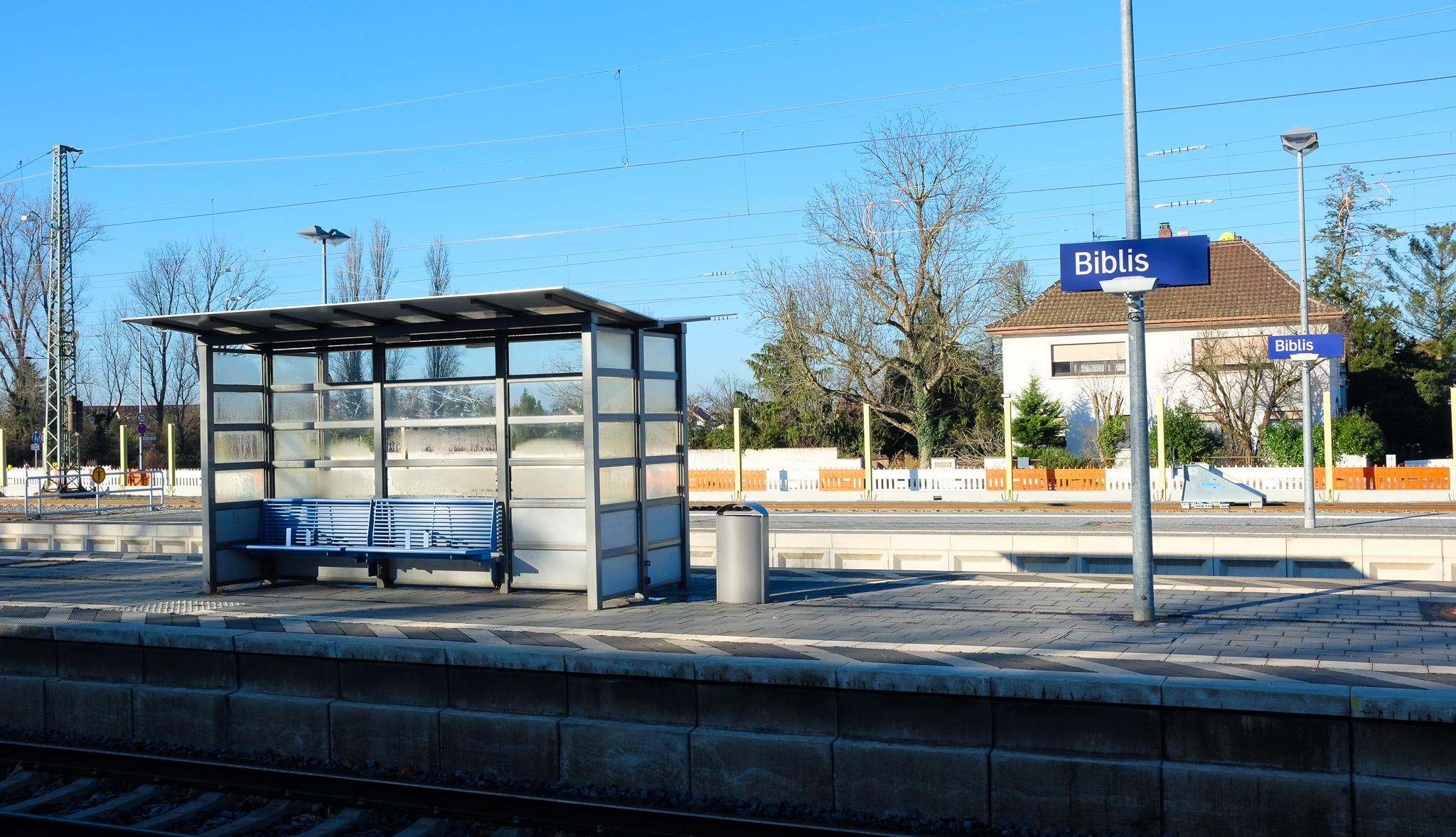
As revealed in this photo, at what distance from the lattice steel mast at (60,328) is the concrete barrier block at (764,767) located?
35.8 meters

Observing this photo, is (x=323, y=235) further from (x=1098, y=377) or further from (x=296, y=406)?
(x=1098, y=377)

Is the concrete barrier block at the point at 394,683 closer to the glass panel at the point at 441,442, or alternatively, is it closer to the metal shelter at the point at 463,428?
the metal shelter at the point at 463,428

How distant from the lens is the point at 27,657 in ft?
33.6

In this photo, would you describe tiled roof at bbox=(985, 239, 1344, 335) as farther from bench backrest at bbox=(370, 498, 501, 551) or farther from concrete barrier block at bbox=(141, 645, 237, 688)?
concrete barrier block at bbox=(141, 645, 237, 688)

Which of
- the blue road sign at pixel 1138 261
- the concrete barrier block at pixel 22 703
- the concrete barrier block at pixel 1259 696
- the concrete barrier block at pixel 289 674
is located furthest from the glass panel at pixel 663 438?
the concrete barrier block at pixel 1259 696

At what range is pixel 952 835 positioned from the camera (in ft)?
22.7

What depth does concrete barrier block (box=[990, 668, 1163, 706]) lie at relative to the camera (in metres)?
6.67

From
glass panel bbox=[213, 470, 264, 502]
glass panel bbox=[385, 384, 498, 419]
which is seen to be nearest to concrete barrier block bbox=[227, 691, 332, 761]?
glass panel bbox=[385, 384, 498, 419]

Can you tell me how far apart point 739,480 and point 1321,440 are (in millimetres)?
17014

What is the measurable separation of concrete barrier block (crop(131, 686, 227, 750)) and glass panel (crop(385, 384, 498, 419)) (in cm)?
393

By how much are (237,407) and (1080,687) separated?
9780mm

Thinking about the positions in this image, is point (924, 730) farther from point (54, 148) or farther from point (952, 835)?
point (54, 148)

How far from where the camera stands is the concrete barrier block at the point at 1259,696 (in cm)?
632

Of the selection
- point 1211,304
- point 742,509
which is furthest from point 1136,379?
point 1211,304
